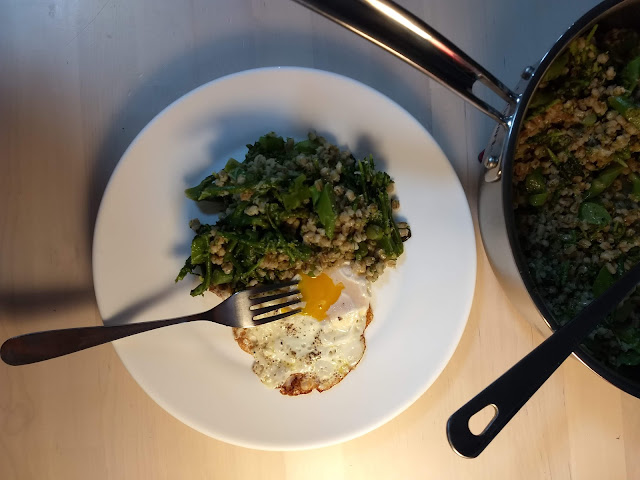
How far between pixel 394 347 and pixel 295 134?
749 mm

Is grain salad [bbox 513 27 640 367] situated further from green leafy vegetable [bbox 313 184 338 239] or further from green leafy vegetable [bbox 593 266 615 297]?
green leafy vegetable [bbox 313 184 338 239]

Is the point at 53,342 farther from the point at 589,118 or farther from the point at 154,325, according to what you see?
the point at 589,118

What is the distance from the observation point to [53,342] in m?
1.36

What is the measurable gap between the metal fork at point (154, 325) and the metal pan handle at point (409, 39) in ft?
2.45

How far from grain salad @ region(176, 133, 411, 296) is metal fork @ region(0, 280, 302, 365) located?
0.06m

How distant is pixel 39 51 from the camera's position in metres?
1.58

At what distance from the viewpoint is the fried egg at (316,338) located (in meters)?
1.52

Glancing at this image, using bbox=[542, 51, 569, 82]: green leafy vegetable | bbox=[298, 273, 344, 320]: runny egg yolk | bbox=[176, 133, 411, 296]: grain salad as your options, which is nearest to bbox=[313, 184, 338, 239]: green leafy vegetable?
bbox=[176, 133, 411, 296]: grain salad

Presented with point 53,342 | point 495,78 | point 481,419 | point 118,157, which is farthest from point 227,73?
point 481,419

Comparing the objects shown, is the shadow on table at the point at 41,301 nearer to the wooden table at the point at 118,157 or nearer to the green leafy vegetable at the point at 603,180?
the wooden table at the point at 118,157

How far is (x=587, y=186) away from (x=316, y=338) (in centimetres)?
95

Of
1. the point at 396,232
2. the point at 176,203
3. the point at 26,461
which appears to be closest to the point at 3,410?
the point at 26,461

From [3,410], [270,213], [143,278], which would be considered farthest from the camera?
[3,410]

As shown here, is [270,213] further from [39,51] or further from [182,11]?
[39,51]
